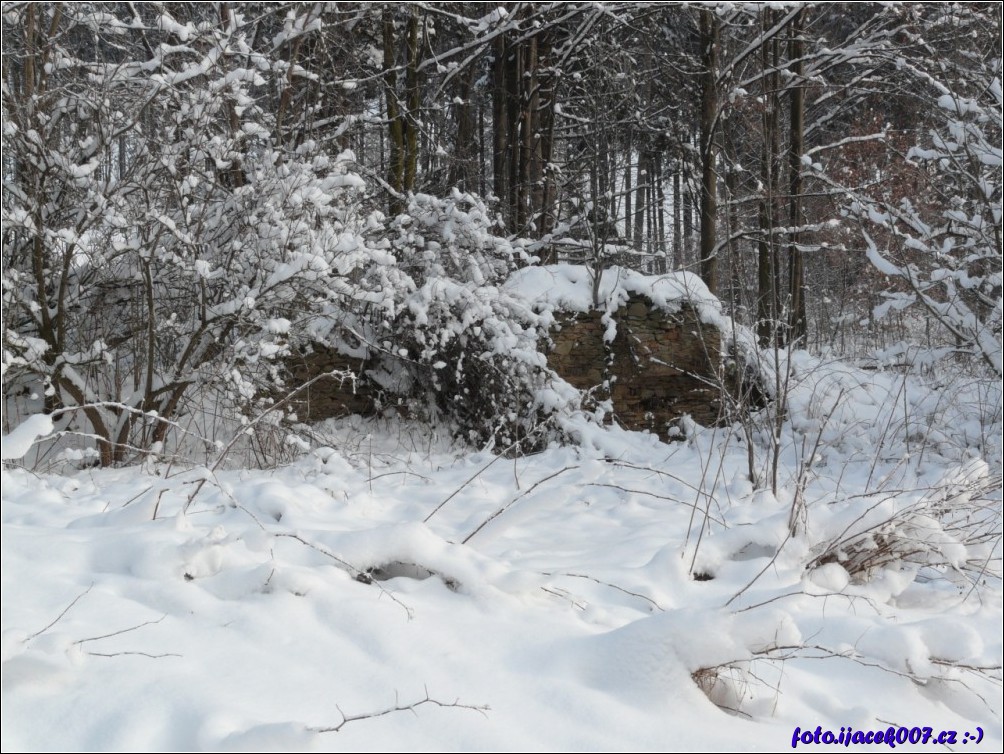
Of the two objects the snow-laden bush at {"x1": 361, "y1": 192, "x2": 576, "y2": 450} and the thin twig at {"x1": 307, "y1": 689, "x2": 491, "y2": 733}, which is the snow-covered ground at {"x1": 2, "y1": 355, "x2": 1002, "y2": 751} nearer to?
the thin twig at {"x1": 307, "y1": 689, "x2": 491, "y2": 733}

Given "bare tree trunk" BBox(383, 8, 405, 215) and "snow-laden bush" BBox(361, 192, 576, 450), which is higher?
"bare tree trunk" BBox(383, 8, 405, 215)

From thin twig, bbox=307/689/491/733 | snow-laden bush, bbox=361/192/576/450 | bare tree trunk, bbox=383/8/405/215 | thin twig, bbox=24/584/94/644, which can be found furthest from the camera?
bare tree trunk, bbox=383/8/405/215

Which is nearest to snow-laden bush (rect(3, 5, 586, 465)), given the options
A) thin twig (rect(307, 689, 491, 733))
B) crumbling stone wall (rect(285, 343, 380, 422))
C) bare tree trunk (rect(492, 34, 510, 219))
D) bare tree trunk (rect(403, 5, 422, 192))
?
crumbling stone wall (rect(285, 343, 380, 422))

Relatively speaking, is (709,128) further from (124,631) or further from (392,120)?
(124,631)

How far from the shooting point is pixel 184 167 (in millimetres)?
4984

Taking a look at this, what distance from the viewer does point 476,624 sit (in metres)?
2.14

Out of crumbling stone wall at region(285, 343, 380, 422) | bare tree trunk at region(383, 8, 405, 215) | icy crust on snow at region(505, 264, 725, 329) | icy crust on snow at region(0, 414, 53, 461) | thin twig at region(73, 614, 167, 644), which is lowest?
crumbling stone wall at region(285, 343, 380, 422)

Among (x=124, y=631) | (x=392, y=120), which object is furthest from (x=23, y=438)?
(x=392, y=120)

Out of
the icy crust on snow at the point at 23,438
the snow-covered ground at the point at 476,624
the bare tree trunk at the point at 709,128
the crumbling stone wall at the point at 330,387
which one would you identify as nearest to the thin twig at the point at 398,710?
the snow-covered ground at the point at 476,624

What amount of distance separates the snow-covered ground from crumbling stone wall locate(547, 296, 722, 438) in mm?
3337

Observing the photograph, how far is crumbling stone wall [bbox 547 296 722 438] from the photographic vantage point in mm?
7062

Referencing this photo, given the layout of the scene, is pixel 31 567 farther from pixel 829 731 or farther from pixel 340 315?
pixel 340 315

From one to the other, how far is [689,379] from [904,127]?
360 inches

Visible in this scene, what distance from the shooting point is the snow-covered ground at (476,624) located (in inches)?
64.1
